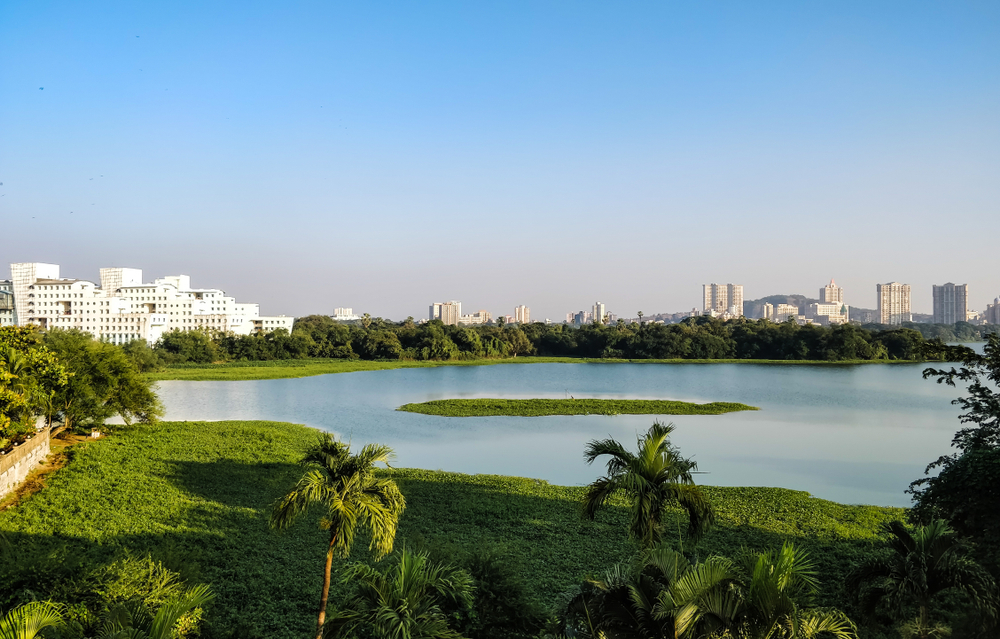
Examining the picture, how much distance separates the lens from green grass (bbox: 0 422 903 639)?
8.77 metres

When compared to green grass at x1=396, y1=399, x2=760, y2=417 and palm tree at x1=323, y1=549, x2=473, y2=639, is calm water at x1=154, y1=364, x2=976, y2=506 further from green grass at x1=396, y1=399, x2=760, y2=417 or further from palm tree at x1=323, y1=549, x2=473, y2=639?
palm tree at x1=323, y1=549, x2=473, y2=639

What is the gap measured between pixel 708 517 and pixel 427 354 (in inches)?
2496

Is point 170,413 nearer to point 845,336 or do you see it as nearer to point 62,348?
point 62,348

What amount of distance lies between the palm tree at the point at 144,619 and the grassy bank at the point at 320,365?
44.9 m

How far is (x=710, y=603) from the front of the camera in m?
4.68

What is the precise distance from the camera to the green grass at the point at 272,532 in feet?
28.8

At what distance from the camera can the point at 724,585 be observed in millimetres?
4848

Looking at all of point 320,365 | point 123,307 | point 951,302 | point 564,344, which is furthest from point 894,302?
point 123,307

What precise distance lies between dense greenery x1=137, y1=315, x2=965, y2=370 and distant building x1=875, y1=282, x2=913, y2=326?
115 meters

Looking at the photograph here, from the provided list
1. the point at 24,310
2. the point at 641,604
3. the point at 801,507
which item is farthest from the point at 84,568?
the point at 24,310

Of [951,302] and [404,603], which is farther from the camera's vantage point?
[951,302]

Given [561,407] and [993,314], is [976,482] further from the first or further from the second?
[993,314]

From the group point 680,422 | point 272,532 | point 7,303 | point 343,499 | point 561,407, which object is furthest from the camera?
point 7,303

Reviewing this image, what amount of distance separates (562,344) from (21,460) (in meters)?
68.9
